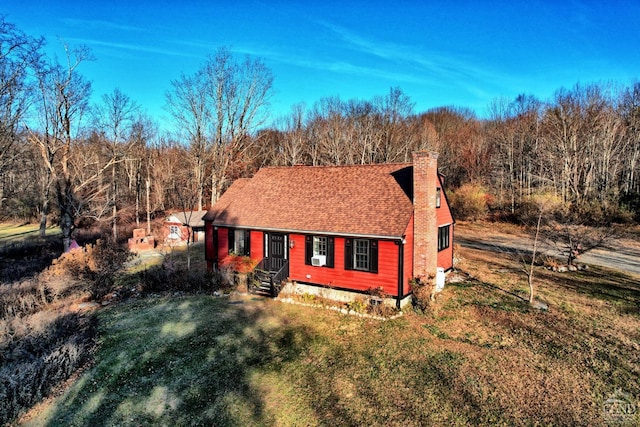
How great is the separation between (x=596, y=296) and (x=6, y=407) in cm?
1983

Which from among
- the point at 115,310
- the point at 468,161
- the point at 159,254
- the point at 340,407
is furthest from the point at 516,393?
the point at 468,161

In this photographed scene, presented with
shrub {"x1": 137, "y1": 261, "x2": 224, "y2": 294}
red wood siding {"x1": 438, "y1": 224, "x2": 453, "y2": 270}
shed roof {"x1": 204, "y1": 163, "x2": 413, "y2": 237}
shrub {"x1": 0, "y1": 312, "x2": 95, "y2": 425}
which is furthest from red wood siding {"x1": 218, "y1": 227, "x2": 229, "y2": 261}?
red wood siding {"x1": 438, "y1": 224, "x2": 453, "y2": 270}

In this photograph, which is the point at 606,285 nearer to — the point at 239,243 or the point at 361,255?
the point at 361,255

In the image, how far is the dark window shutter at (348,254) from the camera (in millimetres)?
14844

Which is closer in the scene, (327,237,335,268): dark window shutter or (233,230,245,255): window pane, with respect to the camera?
(327,237,335,268): dark window shutter

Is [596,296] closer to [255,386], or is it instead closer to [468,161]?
[255,386]

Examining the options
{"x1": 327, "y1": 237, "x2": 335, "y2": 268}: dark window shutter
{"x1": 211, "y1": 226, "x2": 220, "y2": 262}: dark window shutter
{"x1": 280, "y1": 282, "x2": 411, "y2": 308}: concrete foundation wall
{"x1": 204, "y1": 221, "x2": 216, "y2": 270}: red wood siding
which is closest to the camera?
{"x1": 280, "y1": 282, "x2": 411, "y2": 308}: concrete foundation wall

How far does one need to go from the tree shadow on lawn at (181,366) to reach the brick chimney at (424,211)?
5.83 m

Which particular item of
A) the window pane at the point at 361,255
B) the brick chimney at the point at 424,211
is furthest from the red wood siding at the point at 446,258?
the window pane at the point at 361,255

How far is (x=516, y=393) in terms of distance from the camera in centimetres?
841

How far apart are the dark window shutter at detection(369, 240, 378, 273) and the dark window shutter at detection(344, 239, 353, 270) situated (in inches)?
34.3

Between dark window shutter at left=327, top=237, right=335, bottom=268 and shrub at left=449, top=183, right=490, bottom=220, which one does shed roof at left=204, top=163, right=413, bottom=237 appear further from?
shrub at left=449, top=183, right=490, bottom=220

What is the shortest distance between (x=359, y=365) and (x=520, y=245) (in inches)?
851

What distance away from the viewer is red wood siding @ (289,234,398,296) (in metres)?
13.9
